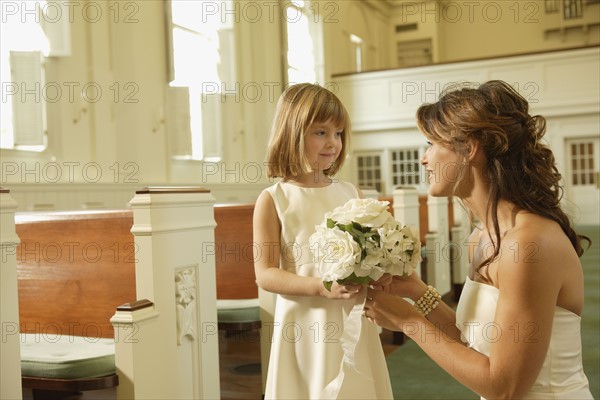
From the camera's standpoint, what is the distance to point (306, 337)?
2.20 meters

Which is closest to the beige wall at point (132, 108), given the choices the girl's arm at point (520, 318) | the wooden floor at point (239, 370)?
the wooden floor at point (239, 370)

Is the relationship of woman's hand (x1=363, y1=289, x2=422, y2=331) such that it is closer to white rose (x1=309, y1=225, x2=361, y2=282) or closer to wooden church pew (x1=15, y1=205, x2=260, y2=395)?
white rose (x1=309, y1=225, x2=361, y2=282)

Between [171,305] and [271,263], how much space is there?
69 cm

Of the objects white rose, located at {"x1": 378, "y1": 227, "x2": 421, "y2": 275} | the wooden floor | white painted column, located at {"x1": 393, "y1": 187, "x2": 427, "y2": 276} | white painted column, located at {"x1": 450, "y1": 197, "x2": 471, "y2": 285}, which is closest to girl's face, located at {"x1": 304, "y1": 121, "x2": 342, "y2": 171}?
white rose, located at {"x1": 378, "y1": 227, "x2": 421, "y2": 275}

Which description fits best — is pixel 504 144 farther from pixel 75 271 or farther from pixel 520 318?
pixel 75 271

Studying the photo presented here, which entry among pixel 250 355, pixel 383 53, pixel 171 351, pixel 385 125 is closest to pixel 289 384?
pixel 171 351

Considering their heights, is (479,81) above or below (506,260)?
above

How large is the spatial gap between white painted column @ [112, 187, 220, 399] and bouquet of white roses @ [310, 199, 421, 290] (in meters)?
0.98

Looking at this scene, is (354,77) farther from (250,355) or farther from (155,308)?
(155,308)

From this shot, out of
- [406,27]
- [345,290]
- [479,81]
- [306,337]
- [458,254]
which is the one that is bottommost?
[458,254]

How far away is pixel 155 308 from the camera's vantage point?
2.61 metres

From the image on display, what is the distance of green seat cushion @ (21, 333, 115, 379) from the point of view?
2.59 m

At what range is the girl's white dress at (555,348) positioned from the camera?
1.42 m

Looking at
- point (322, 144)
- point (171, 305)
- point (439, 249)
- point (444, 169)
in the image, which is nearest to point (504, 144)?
point (444, 169)
